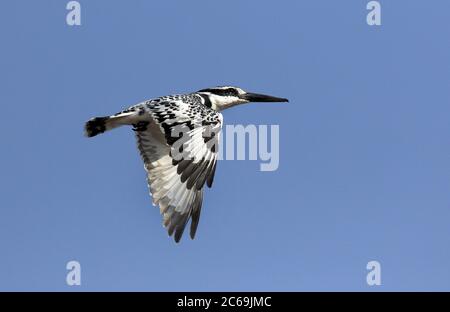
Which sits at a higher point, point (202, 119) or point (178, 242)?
point (202, 119)

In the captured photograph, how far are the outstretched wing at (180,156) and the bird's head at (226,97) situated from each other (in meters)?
0.94

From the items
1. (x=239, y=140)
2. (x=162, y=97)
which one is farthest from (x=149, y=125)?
(x=239, y=140)

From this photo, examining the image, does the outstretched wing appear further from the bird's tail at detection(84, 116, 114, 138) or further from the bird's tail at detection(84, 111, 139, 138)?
the bird's tail at detection(84, 116, 114, 138)

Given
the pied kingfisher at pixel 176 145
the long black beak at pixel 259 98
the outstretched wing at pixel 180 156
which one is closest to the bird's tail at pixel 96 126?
the pied kingfisher at pixel 176 145

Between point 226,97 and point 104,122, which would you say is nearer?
point 104,122

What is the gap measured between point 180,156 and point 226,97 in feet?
8.89

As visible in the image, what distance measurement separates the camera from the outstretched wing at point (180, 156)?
997 cm

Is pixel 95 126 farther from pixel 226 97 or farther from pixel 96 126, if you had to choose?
pixel 226 97

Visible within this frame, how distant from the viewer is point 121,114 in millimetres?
10961

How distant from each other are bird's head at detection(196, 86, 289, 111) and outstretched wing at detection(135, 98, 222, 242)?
0.94 m

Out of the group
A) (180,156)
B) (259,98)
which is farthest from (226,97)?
(180,156)

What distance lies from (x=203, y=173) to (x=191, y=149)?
29cm

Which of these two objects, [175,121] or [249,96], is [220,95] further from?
[175,121]

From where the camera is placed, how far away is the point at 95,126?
10930 millimetres
